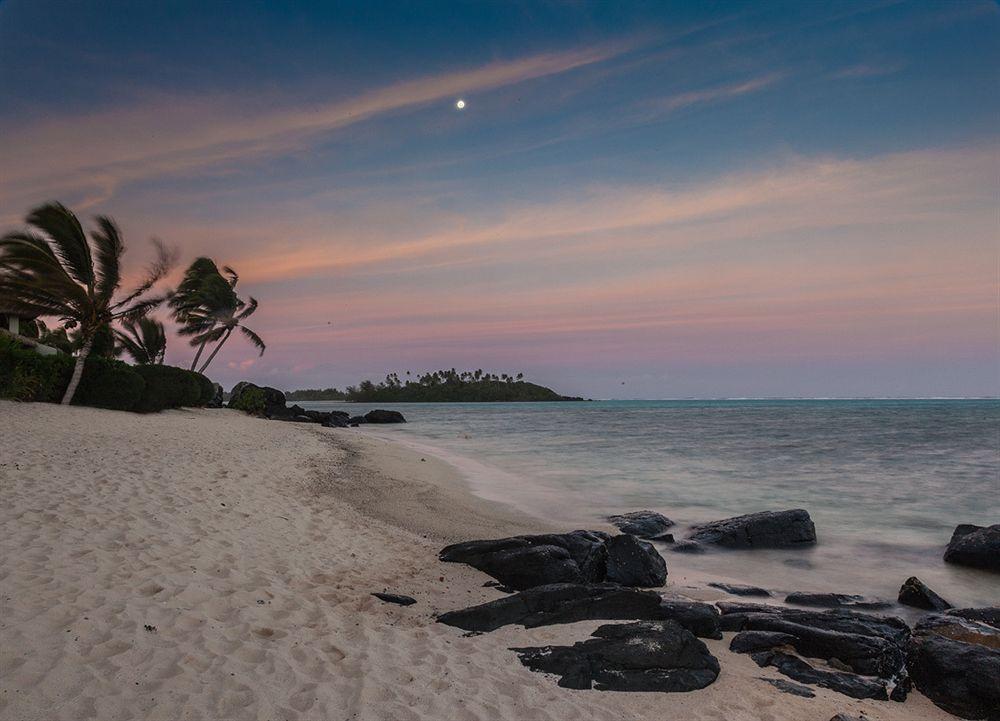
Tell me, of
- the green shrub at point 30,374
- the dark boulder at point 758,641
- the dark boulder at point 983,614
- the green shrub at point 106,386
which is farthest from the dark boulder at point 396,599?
the green shrub at point 106,386

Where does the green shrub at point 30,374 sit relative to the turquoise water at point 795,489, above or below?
above

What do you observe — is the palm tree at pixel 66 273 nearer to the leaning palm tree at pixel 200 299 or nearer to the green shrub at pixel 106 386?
the green shrub at pixel 106 386

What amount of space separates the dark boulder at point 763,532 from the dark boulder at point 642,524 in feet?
2.26

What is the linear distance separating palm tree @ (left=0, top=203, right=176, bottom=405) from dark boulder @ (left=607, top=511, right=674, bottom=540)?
73.3ft

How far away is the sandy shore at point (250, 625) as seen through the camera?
4.03m

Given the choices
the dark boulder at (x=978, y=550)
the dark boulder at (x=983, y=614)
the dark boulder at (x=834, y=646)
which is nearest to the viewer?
the dark boulder at (x=834, y=646)

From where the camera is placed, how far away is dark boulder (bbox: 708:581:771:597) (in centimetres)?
783

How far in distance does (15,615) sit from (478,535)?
6.60m

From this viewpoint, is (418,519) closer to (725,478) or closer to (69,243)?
(725,478)

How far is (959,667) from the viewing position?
4918 millimetres

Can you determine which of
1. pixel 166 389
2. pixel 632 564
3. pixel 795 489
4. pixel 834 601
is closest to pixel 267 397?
pixel 166 389

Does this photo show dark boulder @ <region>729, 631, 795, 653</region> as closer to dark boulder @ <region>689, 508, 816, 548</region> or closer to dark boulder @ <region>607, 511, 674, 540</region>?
dark boulder @ <region>689, 508, 816, 548</region>

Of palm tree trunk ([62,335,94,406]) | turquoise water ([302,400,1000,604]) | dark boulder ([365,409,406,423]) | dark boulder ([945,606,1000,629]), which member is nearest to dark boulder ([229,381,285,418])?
dark boulder ([365,409,406,423])

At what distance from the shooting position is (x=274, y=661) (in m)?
4.55
